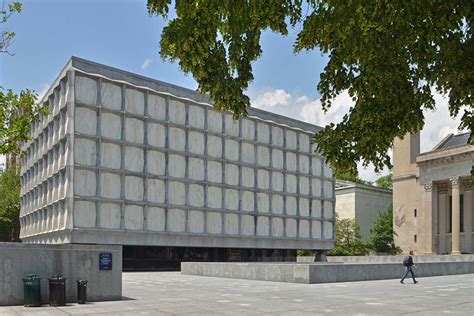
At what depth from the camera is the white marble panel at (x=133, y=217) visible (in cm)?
4305

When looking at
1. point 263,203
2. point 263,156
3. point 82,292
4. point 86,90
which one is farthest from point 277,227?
point 82,292

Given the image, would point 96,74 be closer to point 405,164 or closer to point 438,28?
point 438,28

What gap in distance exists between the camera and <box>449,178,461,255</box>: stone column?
215ft

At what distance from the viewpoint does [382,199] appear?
300 ft

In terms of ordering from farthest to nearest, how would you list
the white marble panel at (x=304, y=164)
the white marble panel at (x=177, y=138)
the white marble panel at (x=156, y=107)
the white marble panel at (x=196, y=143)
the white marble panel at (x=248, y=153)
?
the white marble panel at (x=304, y=164), the white marble panel at (x=248, y=153), the white marble panel at (x=196, y=143), the white marble panel at (x=177, y=138), the white marble panel at (x=156, y=107)

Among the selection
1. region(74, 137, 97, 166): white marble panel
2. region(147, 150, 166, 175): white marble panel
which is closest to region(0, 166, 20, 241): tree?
region(147, 150, 166, 175): white marble panel

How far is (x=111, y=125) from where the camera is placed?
4309cm

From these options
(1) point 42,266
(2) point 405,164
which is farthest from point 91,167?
(2) point 405,164

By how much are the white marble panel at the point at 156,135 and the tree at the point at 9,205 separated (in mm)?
32588

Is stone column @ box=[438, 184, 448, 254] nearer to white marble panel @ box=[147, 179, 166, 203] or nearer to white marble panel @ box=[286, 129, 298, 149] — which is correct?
white marble panel @ box=[286, 129, 298, 149]

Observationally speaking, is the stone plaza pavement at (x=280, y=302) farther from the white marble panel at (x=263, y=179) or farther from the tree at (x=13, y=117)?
the white marble panel at (x=263, y=179)

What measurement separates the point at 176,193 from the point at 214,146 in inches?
252

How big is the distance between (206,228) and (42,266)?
3129cm

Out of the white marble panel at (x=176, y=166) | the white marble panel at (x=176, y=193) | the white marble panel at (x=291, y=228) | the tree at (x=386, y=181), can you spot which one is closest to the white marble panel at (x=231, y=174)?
the white marble panel at (x=176, y=166)
